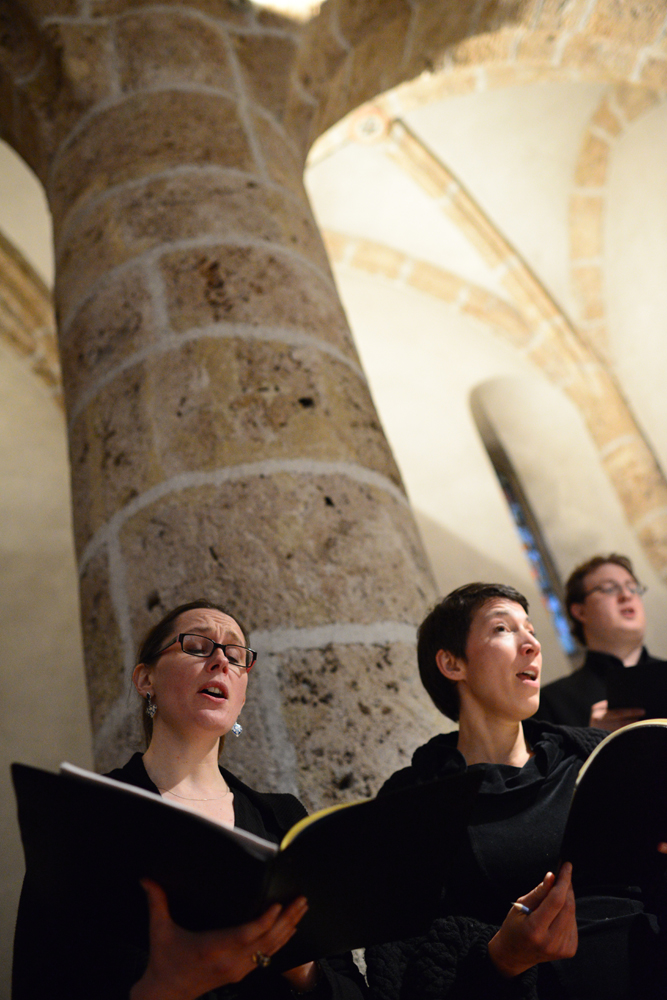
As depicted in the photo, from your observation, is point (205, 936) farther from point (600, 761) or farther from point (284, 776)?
point (284, 776)

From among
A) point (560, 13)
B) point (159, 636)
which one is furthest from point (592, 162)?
point (159, 636)

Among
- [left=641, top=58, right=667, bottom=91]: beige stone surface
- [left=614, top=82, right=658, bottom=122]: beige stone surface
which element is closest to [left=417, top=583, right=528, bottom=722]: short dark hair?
[left=641, top=58, right=667, bottom=91]: beige stone surface

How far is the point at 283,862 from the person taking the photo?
1021 mm

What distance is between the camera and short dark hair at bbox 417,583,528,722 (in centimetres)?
183

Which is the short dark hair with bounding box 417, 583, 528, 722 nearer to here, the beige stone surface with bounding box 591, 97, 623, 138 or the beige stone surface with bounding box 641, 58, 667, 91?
the beige stone surface with bounding box 641, 58, 667, 91

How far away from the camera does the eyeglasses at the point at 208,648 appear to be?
1608mm

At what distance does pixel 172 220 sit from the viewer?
2.58 meters

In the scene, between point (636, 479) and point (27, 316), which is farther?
point (636, 479)

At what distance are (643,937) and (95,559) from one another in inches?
58.7

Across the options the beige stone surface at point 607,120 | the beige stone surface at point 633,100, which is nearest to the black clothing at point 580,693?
the beige stone surface at point 633,100

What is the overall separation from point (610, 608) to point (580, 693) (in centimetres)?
31

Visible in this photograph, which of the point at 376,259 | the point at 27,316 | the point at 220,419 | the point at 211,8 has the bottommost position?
the point at 220,419

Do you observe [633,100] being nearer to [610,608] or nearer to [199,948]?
[610,608]

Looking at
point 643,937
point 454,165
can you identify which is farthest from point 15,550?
point 643,937
